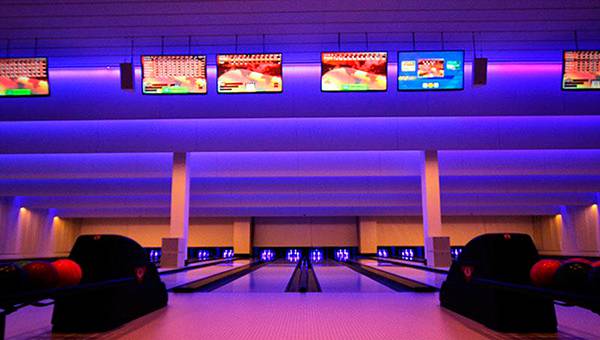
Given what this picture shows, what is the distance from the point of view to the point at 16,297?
192 centimetres

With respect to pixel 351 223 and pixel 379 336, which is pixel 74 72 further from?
pixel 351 223

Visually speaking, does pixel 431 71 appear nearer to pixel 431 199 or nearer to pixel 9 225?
pixel 431 199

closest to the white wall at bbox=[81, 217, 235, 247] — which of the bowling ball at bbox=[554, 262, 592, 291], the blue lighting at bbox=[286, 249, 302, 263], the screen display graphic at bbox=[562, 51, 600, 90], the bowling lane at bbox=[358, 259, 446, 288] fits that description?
the blue lighting at bbox=[286, 249, 302, 263]

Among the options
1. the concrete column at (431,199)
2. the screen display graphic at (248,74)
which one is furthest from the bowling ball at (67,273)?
the concrete column at (431,199)

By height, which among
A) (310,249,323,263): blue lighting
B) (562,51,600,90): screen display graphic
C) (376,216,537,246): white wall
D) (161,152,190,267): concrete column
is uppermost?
(562,51,600,90): screen display graphic

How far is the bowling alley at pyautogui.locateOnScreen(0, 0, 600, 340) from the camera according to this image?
264 cm

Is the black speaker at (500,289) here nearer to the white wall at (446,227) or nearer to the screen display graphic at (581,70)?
the screen display graphic at (581,70)

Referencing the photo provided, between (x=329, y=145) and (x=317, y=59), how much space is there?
2.26 metres

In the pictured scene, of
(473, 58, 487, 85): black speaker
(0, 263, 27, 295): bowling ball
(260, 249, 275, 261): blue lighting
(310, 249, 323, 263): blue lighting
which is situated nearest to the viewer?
(0, 263, 27, 295): bowling ball

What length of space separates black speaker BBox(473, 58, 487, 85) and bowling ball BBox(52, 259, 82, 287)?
5.57m

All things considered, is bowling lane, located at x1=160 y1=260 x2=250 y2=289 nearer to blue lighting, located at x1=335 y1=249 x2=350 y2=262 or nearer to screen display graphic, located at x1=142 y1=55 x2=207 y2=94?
screen display graphic, located at x1=142 y1=55 x2=207 y2=94

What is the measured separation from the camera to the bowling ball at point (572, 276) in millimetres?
2092

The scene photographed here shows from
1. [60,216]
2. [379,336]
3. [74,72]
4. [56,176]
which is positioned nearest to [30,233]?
[60,216]

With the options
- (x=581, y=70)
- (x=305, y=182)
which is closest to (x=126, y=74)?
(x=581, y=70)
